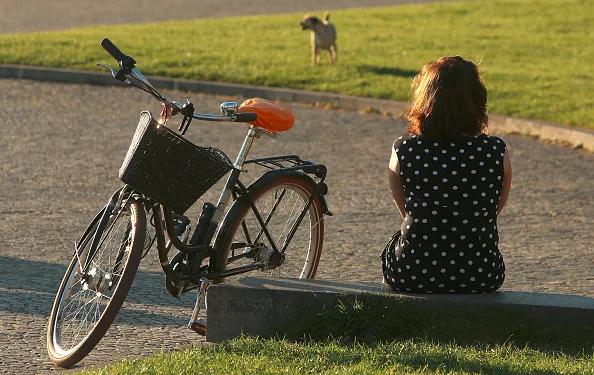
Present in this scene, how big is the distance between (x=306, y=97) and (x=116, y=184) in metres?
4.60

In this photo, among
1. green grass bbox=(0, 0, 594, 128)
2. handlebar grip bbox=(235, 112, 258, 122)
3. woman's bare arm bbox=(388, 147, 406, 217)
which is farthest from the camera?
green grass bbox=(0, 0, 594, 128)

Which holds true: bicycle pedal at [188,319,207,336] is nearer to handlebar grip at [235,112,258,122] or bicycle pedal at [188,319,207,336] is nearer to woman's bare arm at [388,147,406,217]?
handlebar grip at [235,112,258,122]

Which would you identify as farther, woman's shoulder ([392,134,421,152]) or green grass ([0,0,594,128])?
green grass ([0,0,594,128])

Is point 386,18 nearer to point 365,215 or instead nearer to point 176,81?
point 176,81

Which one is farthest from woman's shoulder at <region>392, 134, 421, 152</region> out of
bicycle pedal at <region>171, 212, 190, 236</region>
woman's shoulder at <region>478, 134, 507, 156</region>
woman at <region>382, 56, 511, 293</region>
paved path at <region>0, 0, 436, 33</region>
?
paved path at <region>0, 0, 436, 33</region>

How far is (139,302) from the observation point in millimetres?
6805

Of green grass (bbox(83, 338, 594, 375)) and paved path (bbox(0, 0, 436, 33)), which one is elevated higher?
paved path (bbox(0, 0, 436, 33))

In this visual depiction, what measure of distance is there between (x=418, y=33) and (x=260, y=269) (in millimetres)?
13338

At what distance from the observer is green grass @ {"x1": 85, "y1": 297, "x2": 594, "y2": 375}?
5289 millimetres

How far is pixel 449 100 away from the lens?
5.90 metres

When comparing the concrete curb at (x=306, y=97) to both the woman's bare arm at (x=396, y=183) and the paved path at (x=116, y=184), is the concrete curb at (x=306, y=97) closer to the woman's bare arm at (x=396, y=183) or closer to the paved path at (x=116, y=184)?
the paved path at (x=116, y=184)

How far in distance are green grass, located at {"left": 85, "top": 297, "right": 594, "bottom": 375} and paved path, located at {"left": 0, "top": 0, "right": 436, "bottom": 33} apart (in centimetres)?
1412

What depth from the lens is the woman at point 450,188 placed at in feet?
19.4

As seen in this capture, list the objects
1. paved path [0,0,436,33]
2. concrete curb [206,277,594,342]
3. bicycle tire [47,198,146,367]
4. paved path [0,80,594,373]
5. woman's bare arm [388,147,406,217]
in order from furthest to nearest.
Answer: paved path [0,0,436,33] < paved path [0,80,594,373] < woman's bare arm [388,147,406,217] < concrete curb [206,277,594,342] < bicycle tire [47,198,146,367]
